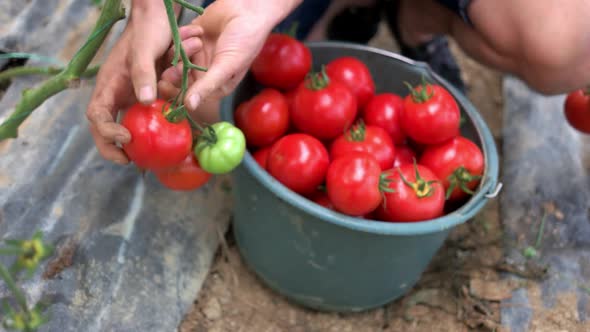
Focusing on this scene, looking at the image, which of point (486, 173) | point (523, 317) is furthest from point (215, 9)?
point (523, 317)

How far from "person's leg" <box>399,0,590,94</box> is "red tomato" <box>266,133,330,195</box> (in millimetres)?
554

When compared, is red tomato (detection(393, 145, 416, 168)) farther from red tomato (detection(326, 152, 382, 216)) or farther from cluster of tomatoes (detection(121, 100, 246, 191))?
cluster of tomatoes (detection(121, 100, 246, 191))

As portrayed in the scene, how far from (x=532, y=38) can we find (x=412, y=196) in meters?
0.51

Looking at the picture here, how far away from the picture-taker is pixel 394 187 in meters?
1.10

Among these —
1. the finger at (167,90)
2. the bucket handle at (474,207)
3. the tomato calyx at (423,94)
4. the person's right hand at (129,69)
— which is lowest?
the bucket handle at (474,207)

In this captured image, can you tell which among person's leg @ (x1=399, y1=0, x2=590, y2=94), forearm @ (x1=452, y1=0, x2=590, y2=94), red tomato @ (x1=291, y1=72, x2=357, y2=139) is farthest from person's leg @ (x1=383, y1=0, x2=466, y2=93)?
red tomato @ (x1=291, y1=72, x2=357, y2=139)

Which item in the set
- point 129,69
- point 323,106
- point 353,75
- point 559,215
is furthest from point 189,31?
point 559,215

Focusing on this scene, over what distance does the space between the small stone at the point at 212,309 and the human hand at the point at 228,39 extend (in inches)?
19.9

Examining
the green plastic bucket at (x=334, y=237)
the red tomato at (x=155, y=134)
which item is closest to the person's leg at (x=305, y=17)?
the green plastic bucket at (x=334, y=237)

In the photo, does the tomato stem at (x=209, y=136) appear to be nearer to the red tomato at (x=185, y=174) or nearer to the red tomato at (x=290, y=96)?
the red tomato at (x=185, y=174)

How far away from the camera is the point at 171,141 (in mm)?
917

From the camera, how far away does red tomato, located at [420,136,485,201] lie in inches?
46.5

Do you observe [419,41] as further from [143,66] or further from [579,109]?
[143,66]

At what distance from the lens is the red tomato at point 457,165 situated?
118cm
